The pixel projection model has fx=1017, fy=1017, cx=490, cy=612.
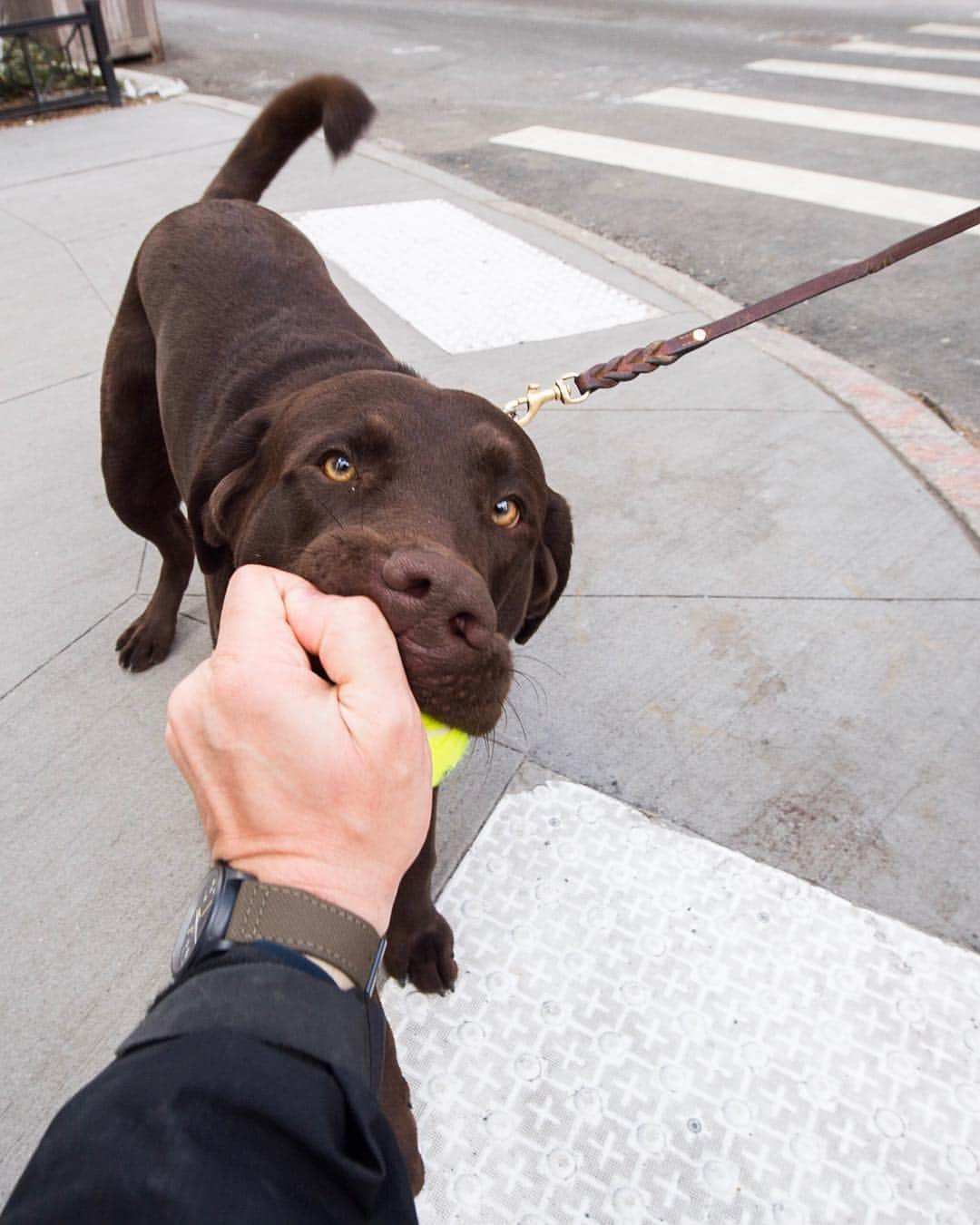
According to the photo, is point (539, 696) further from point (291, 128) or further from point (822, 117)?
point (822, 117)

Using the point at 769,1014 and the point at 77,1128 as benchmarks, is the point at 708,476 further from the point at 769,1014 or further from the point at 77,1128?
the point at 77,1128

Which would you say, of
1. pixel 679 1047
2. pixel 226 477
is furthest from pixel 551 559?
pixel 679 1047

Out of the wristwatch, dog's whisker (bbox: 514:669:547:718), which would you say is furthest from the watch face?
dog's whisker (bbox: 514:669:547:718)

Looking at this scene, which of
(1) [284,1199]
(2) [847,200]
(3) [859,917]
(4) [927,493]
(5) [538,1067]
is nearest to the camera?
(1) [284,1199]

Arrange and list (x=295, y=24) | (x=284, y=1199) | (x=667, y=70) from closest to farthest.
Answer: (x=284, y=1199), (x=667, y=70), (x=295, y=24)

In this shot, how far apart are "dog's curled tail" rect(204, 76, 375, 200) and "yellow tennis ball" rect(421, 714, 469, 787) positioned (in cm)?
248

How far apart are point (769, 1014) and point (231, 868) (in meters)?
1.42

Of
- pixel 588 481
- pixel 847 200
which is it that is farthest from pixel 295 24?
pixel 588 481

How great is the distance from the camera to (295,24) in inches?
605

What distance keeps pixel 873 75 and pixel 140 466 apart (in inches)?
403

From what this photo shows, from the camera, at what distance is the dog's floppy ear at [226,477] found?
2.23 m

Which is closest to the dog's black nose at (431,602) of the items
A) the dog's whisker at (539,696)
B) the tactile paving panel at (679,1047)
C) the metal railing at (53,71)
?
the tactile paving panel at (679,1047)

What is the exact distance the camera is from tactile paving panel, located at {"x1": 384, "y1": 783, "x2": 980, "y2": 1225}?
183 cm

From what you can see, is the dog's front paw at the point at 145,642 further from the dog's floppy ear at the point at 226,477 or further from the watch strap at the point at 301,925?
the watch strap at the point at 301,925
